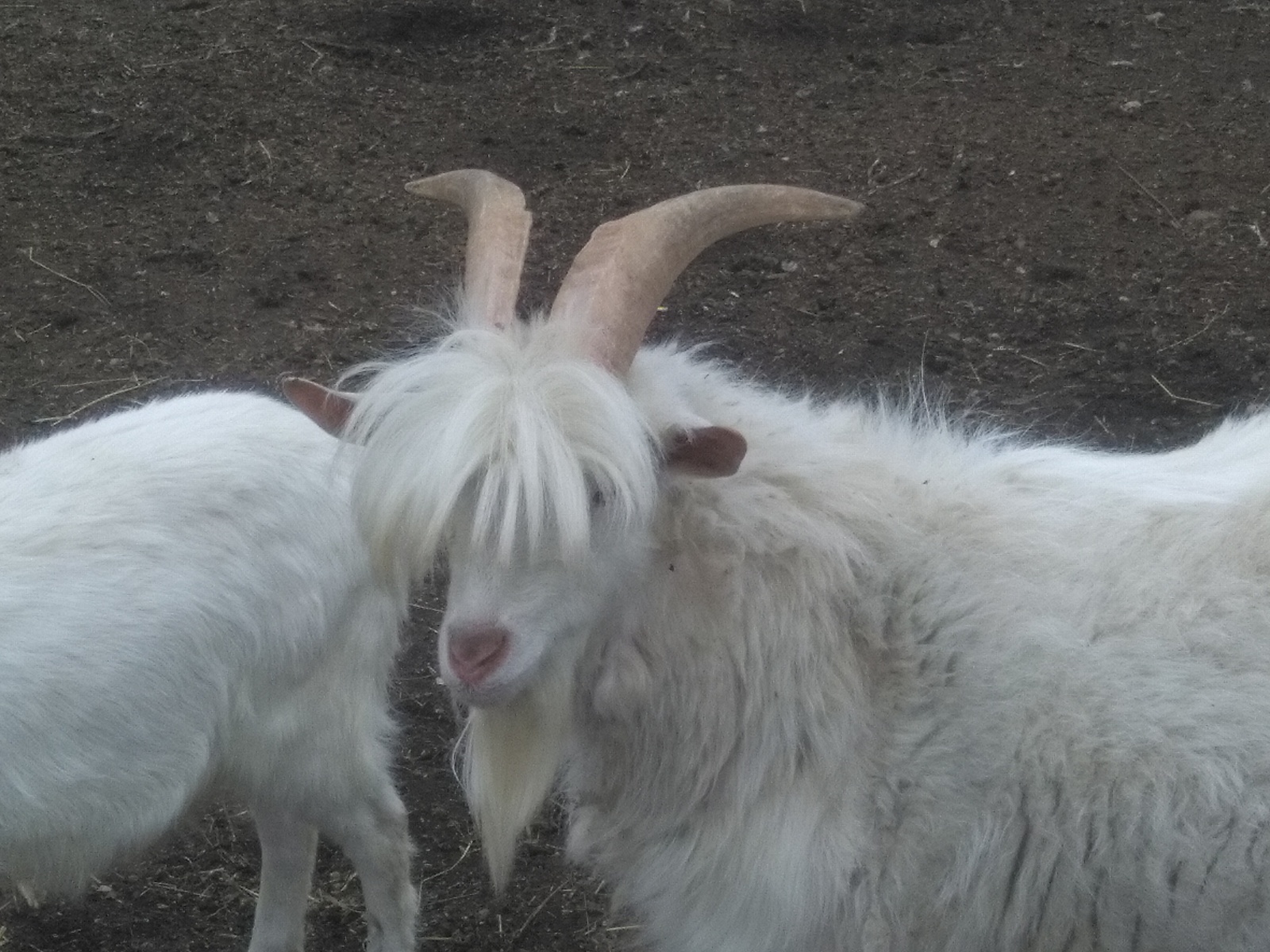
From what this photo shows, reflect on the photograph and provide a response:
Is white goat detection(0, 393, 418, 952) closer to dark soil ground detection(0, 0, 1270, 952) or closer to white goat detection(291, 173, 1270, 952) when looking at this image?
white goat detection(291, 173, 1270, 952)

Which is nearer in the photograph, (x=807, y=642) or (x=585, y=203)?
(x=807, y=642)

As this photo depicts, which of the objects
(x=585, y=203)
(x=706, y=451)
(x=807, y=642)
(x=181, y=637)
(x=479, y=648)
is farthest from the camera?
(x=585, y=203)

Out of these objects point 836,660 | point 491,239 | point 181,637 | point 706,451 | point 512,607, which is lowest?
point 181,637

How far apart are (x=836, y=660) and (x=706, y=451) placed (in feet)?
1.62

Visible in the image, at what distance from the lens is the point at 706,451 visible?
2344 mm

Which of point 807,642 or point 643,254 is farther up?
point 643,254

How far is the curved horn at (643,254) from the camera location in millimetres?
2391

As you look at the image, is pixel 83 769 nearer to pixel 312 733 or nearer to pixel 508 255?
pixel 312 733

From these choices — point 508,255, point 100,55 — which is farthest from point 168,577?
point 100,55

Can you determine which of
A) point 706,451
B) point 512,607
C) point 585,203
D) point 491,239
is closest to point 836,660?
point 706,451

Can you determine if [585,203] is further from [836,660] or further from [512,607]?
[512,607]

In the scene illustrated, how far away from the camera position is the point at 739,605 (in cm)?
254

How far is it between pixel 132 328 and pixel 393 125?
1.89 metres

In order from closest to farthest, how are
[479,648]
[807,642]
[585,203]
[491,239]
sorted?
[479,648] < [807,642] < [491,239] < [585,203]
